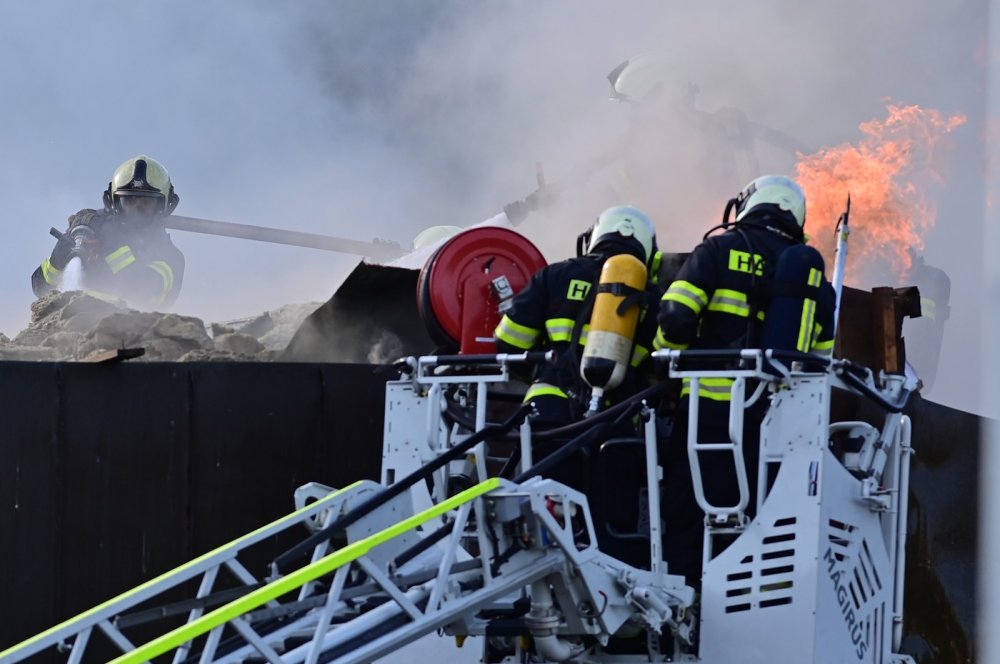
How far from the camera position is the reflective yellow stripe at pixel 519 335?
23.3 ft

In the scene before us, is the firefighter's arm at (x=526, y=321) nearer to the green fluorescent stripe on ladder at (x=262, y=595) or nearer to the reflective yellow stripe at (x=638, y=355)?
the reflective yellow stripe at (x=638, y=355)

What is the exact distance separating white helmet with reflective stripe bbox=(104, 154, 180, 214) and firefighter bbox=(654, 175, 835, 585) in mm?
6053

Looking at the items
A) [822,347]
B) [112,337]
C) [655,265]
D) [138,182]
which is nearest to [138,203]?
[138,182]

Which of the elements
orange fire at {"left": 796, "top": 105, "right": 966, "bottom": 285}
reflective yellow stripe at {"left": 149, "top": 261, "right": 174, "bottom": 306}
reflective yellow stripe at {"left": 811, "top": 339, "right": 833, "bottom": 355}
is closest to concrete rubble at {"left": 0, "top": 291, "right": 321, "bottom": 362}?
reflective yellow stripe at {"left": 149, "top": 261, "right": 174, "bottom": 306}

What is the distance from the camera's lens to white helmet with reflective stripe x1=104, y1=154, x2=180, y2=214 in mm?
11367

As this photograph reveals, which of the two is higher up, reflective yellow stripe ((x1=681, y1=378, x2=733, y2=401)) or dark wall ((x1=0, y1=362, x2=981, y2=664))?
reflective yellow stripe ((x1=681, y1=378, x2=733, y2=401))

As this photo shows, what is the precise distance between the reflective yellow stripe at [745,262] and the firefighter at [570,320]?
421 mm

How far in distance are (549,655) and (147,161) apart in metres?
6.93

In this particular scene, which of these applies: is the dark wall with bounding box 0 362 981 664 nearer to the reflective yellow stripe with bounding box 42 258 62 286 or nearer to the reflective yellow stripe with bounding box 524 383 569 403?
the reflective yellow stripe with bounding box 524 383 569 403

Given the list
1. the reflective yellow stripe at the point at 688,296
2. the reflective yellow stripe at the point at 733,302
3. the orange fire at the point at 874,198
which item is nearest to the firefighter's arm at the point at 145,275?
the orange fire at the point at 874,198

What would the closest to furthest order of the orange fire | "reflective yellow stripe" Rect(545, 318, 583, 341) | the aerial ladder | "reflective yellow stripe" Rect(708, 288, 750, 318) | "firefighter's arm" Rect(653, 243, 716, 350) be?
the aerial ladder → "firefighter's arm" Rect(653, 243, 716, 350) → "reflective yellow stripe" Rect(708, 288, 750, 318) → "reflective yellow stripe" Rect(545, 318, 583, 341) → the orange fire

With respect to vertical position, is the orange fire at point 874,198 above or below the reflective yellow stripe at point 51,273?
above

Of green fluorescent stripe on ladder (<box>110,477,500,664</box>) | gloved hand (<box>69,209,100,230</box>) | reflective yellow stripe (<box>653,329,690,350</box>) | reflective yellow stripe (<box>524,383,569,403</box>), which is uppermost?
gloved hand (<box>69,209,100,230</box>)

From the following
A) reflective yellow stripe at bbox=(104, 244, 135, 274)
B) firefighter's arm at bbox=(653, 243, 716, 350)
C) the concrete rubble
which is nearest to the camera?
firefighter's arm at bbox=(653, 243, 716, 350)
